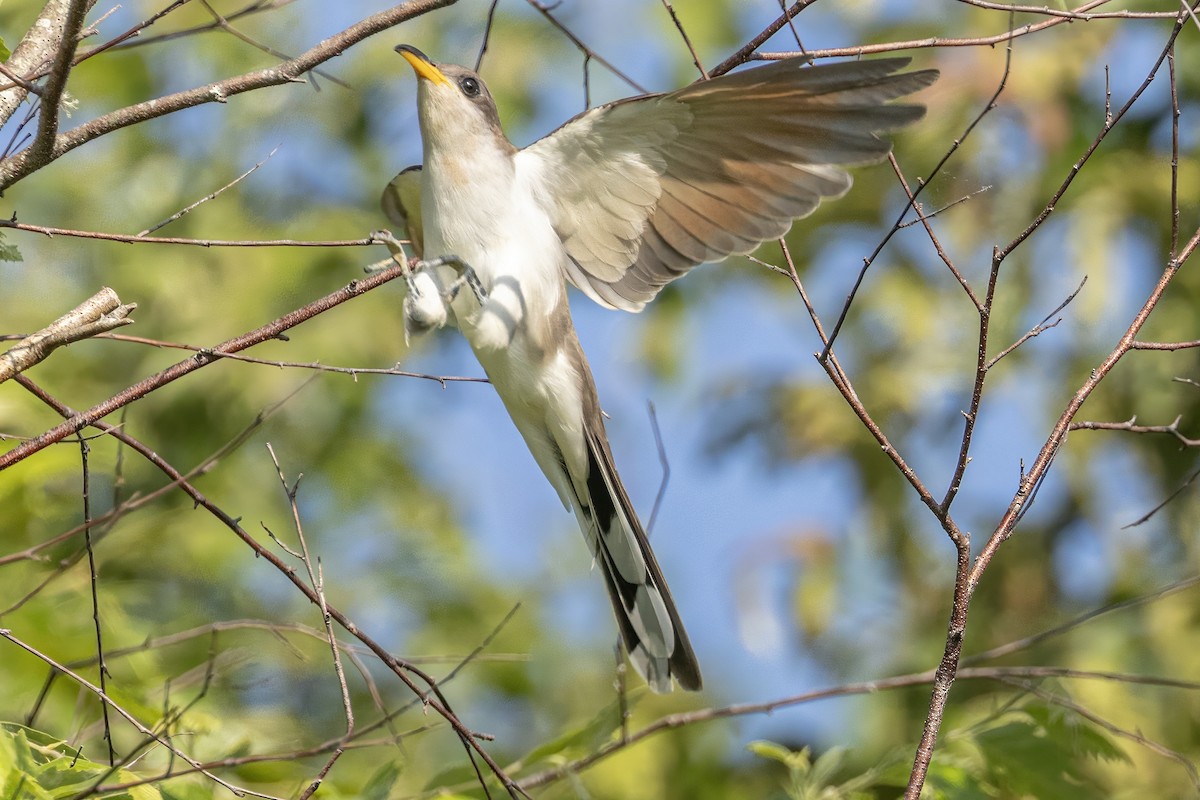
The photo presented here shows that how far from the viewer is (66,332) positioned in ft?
6.21

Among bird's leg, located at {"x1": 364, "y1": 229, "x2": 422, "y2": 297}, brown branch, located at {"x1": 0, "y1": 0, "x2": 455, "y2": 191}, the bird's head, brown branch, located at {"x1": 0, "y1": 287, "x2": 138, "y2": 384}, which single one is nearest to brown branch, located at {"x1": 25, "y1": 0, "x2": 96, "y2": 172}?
brown branch, located at {"x1": 0, "y1": 0, "x2": 455, "y2": 191}

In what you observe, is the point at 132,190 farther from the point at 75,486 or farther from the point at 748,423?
the point at 748,423

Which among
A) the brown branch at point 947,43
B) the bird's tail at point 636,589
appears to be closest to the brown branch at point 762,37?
the brown branch at point 947,43

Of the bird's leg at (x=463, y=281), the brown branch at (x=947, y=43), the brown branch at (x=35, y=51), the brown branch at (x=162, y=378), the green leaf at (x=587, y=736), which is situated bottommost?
the green leaf at (x=587, y=736)

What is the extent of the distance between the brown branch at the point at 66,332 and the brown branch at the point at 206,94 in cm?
22

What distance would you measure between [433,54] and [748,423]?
7.79 feet

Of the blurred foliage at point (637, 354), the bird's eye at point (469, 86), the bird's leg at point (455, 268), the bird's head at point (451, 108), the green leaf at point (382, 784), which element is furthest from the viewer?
the blurred foliage at point (637, 354)

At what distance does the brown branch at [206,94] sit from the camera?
1905mm

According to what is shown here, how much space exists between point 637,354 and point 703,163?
3.39 metres

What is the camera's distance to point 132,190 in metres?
5.46

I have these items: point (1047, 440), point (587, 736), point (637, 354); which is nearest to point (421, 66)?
point (587, 736)

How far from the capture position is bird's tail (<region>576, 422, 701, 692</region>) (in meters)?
2.94

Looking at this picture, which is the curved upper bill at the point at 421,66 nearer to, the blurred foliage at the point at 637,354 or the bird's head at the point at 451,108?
the bird's head at the point at 451,108

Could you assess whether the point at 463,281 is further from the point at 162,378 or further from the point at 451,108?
the point at 162,378
